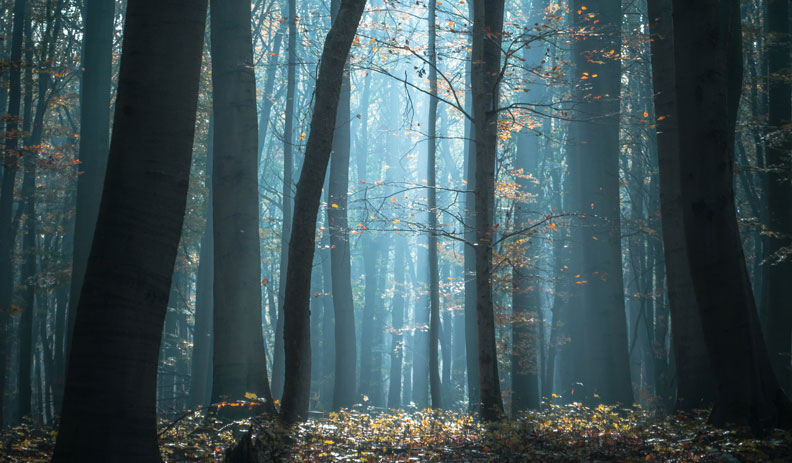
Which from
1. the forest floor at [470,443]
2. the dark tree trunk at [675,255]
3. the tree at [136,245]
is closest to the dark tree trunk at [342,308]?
the forest floor at [470,443]

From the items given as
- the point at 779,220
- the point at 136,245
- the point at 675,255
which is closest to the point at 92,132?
the point at 136,245

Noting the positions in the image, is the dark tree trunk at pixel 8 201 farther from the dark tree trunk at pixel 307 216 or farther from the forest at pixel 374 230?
the dark tree trunk at pixel 307 216

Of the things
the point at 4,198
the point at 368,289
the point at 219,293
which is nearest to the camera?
the point at 219,293

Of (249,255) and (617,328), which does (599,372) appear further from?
(249,255)

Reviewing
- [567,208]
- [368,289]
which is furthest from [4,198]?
[368,289]

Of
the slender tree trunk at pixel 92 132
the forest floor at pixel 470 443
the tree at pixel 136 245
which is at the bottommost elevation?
the forest floor at pixel 470 443

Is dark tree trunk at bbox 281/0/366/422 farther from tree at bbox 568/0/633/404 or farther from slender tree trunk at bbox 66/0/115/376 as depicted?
tree at bbox 568/0/633/404

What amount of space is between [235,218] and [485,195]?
402cm

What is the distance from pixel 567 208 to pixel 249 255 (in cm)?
1702

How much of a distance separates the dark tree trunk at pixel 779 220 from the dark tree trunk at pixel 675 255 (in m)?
2.27

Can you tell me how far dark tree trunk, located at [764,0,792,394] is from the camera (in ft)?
37.3

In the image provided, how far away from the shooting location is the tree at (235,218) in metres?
9.28

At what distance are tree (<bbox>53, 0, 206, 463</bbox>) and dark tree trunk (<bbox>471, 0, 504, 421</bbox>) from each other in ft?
18.5

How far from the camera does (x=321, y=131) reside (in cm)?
764
